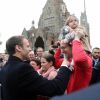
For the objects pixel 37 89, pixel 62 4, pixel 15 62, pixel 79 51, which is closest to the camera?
pixel 37 89

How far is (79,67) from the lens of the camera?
357cm

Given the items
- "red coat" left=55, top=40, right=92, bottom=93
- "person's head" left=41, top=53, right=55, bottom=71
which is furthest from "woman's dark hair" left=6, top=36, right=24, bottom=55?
"person's head" left=41, top=53, right=55, bottom=71

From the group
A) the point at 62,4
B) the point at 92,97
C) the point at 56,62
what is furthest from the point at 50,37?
the point at 92,97

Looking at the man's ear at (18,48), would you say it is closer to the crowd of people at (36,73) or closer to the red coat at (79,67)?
the crowd of people at (36,73)

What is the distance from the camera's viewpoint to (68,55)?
3545mm

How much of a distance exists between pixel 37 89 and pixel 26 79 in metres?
0.15

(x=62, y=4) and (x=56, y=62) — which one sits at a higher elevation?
(x=62, y=4)

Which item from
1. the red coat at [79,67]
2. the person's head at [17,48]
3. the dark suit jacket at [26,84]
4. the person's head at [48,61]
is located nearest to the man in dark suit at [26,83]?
the dark suit jacket at [26,84]

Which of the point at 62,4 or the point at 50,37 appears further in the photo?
the point at 62,4

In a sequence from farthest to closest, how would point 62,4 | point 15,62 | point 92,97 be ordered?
point 62,4, point 15,62, point 92,97

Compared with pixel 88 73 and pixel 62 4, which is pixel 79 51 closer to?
pixel 88 73

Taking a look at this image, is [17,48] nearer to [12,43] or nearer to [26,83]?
[12,43]

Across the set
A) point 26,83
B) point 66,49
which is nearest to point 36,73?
point 26,83

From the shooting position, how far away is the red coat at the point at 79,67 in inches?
134
